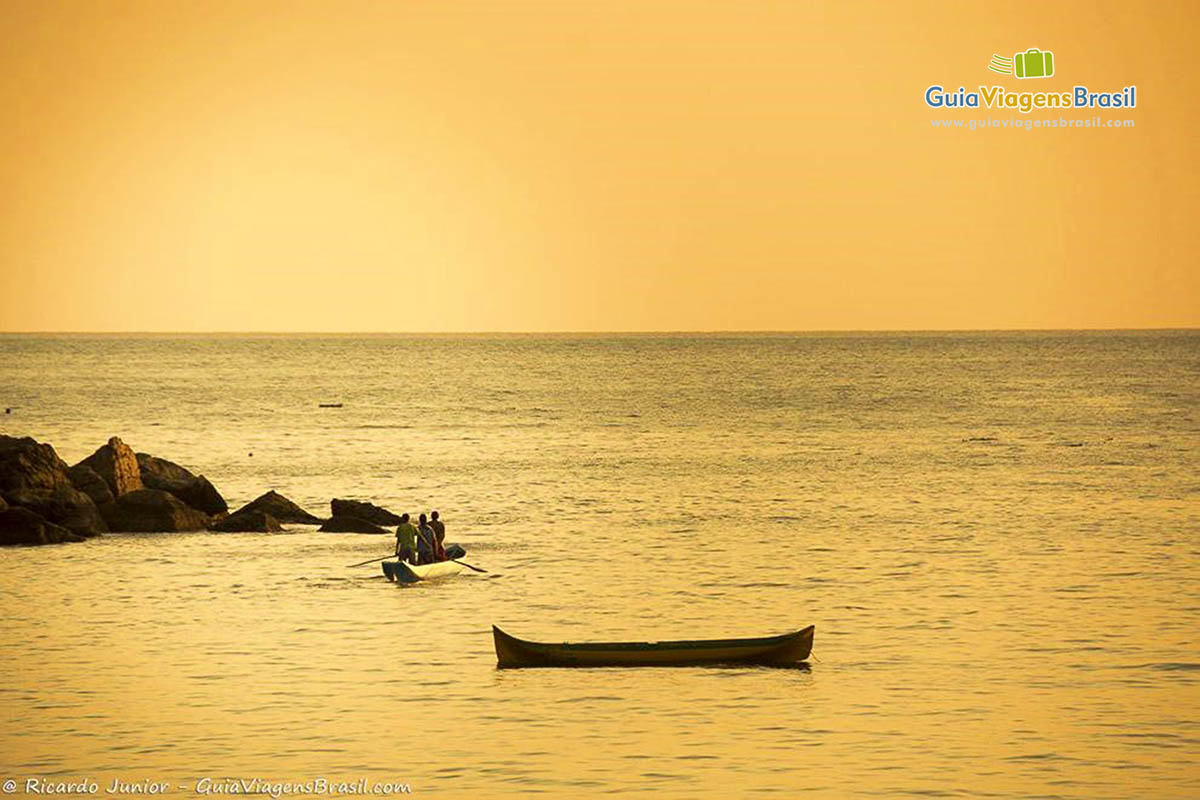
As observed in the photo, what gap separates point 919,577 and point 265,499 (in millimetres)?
21776

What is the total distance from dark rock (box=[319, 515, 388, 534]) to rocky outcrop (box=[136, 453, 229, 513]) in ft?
13.0

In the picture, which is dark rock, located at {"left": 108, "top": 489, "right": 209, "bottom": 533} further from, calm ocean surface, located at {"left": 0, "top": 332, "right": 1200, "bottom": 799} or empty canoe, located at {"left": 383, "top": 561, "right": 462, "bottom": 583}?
empty canoe, located at {"left": 383, "top": 561, "right": 462, "bottom": 583}

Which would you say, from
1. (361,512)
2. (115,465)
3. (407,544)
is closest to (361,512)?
(361,512)

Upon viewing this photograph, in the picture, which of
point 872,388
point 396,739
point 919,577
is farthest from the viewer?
point 872,388

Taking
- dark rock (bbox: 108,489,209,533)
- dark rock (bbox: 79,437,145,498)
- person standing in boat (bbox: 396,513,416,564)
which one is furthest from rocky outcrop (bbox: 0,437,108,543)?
person standing in boat (bbox: 396,513,416,564)

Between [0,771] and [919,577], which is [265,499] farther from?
[0,771]

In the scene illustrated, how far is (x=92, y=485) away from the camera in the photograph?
49.5m

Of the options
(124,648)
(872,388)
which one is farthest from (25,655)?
(872,388)

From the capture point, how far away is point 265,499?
5162cm

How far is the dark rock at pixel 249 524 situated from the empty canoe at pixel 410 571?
36.3 feet

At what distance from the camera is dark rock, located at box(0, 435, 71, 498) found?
46.3m

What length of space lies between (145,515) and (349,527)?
6.03m

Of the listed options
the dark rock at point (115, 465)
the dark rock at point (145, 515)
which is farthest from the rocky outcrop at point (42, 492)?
the dark rock at point (115, 465)

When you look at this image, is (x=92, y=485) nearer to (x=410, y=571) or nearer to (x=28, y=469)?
(x=28, y=469)
